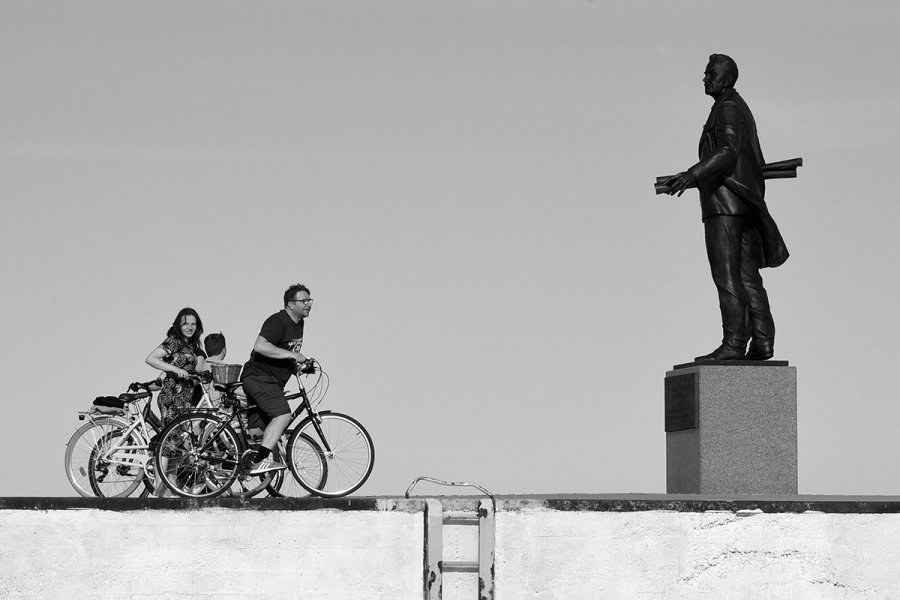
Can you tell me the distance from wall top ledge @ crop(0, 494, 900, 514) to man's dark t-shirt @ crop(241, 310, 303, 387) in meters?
1.67

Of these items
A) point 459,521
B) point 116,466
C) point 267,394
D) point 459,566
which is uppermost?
point 267,394

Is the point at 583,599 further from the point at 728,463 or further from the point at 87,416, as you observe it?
the point at 87,416

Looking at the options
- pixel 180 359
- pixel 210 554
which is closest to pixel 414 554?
pixel 210 554

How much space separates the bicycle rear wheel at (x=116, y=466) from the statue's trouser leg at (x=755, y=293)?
5.46 metres

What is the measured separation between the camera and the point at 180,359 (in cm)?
1220

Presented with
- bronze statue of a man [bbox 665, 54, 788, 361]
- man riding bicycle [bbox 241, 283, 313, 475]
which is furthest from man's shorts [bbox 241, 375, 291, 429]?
Result: bronze statue of a man [bbox 665, 54, 788, 361]

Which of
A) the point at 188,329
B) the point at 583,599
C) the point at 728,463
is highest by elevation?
the point at 188,329

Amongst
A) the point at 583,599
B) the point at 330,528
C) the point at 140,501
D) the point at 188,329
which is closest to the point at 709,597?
the point at 583,599

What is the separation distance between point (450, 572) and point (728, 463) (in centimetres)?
375

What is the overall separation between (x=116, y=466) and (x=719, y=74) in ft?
20.9

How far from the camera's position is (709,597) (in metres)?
10.1

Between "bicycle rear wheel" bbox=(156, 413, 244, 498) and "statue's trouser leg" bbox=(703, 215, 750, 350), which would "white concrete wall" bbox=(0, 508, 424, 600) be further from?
"statue's trouser leg" bbox=(703, 215, 750, 350)

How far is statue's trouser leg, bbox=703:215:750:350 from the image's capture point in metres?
13.5

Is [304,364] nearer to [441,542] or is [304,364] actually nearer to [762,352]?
[441,542]
